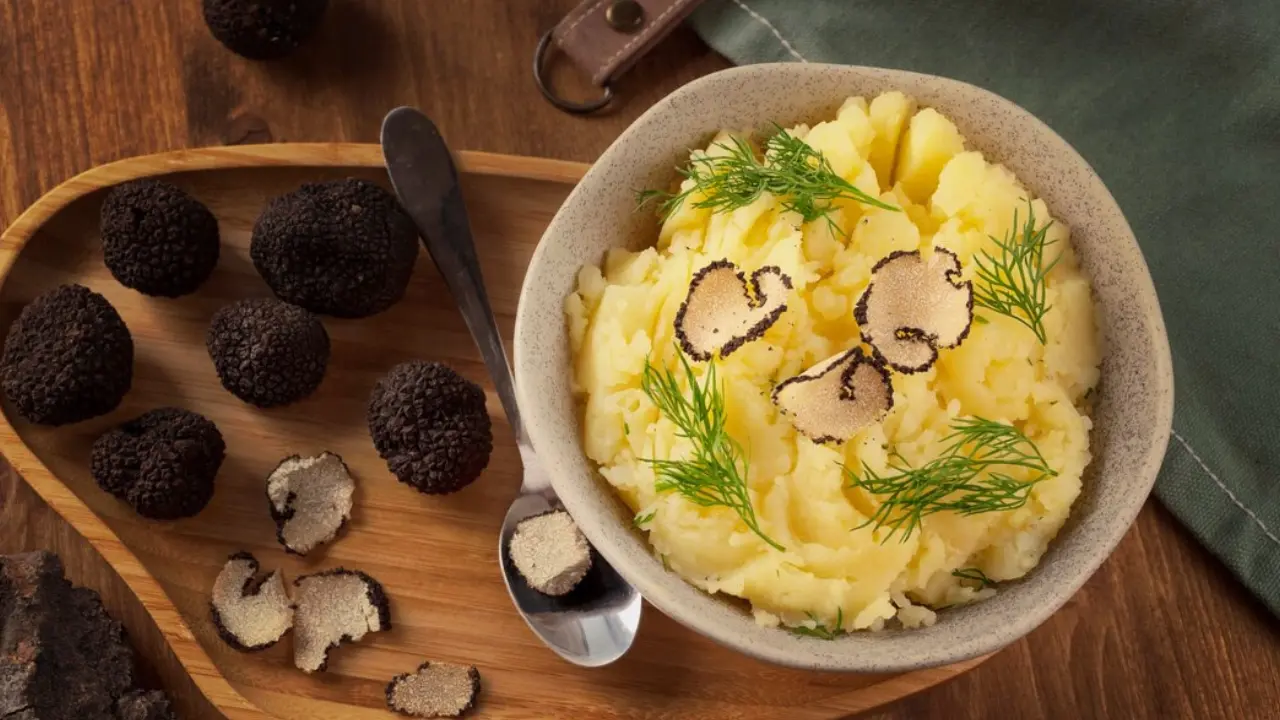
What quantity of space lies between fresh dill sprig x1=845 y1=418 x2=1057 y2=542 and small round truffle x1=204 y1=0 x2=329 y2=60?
1792mm

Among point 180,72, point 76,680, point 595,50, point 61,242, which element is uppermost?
point 595,50

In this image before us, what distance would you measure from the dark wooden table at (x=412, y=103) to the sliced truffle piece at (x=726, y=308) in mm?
995

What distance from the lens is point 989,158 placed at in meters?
2.41

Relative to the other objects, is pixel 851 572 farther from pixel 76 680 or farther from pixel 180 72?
pixel 180 72

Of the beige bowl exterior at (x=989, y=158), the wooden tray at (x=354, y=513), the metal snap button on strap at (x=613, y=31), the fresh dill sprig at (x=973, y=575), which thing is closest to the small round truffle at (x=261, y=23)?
the wooden tray at (x=354, y=513)

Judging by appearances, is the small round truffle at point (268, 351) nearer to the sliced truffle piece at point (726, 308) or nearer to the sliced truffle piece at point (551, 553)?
the sliced truffle piece at point (551, 553)

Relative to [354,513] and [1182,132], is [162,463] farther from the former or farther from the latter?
[1182,132]

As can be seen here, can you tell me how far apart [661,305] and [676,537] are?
0.45 metres

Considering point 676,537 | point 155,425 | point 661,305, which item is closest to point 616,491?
point 676,537

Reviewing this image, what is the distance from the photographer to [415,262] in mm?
2787

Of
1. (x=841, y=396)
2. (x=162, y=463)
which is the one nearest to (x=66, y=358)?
(x=162, y=463)

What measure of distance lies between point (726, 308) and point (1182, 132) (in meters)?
1.58

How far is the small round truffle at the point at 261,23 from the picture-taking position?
2.82 meters

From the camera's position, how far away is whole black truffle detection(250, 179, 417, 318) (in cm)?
261
